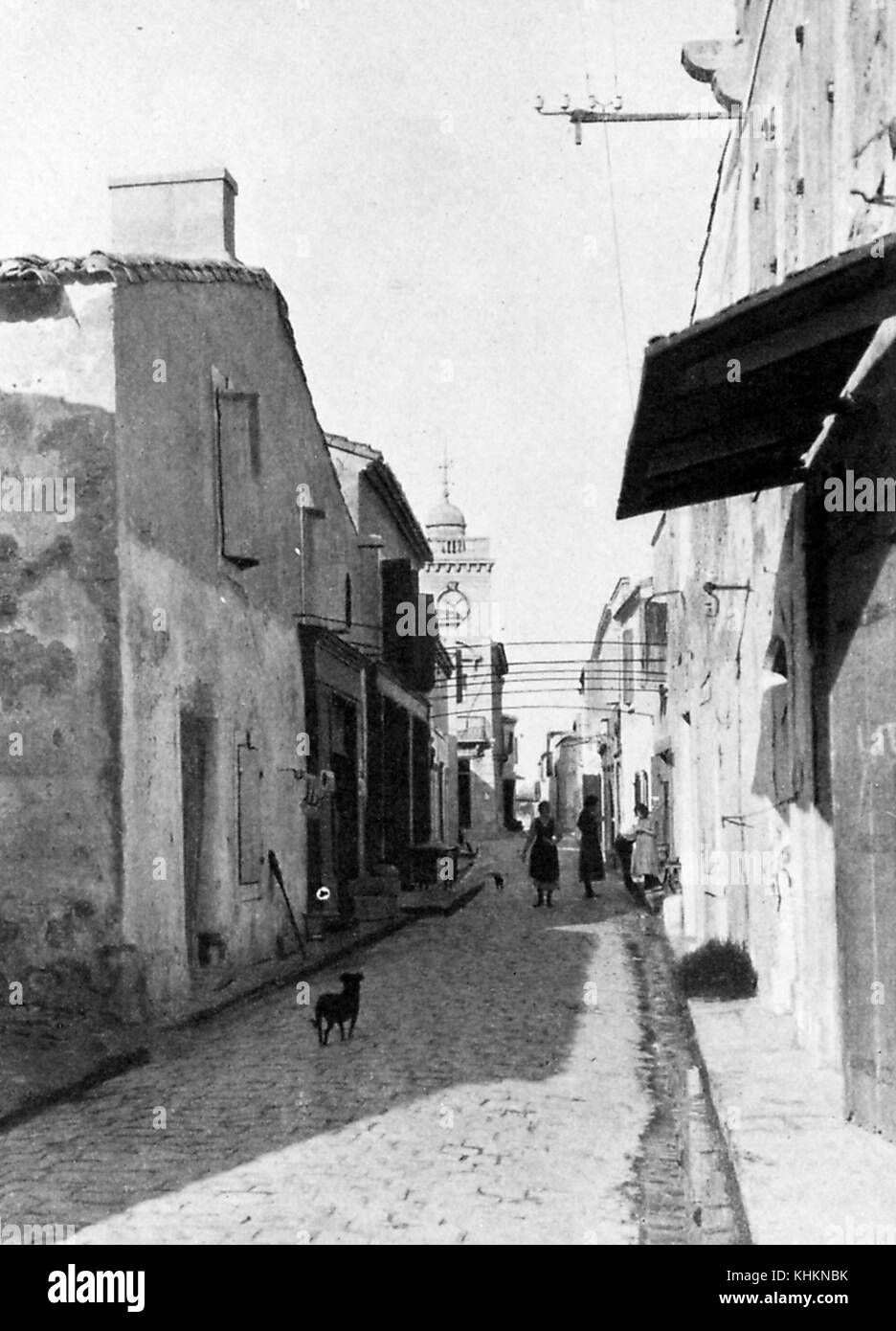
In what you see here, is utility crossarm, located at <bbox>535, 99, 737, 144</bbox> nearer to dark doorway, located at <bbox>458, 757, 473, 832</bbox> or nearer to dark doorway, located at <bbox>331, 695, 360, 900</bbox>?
dark doorway, located at <bbox>331, 695, 360, 900</bbox>

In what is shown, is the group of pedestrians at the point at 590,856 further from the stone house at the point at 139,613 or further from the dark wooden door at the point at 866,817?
the dark wooden door at the point at 866,817

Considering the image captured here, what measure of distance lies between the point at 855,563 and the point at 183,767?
750cm

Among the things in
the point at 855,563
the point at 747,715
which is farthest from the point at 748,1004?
the point at 855,563

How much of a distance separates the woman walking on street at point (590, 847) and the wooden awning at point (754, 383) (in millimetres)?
16187

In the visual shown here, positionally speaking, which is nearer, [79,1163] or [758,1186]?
[758,1186]

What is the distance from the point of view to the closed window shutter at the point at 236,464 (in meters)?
13.0

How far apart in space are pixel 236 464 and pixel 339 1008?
5.40 metres

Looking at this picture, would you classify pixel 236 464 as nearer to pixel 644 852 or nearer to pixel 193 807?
pixel 193 807

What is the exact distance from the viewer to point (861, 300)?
5.62m

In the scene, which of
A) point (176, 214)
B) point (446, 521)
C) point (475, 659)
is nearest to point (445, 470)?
point (446, 521)

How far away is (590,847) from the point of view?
24406 millimetres

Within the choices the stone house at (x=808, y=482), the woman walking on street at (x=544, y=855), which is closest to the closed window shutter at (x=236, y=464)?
the stone house at (x=808, y=482)
